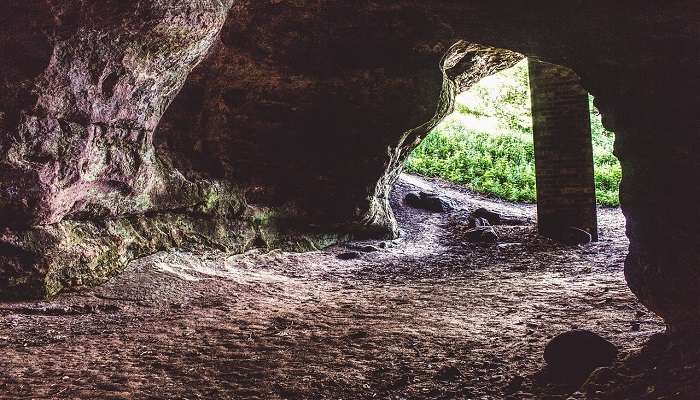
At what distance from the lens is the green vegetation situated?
1511 cm

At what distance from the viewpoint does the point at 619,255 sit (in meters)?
7.75

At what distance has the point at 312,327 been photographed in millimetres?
4668

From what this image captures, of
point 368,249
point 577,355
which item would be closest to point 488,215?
point 368,249

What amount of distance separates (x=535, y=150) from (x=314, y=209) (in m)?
3.90

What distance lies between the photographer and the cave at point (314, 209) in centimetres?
331

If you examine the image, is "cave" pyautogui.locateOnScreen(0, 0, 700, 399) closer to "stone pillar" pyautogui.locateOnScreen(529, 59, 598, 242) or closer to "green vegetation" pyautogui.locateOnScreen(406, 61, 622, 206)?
"stone pillar" pyautogui.locateOnScreen(529, 59, 598, 242)

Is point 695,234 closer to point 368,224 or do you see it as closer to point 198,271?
point 198,271

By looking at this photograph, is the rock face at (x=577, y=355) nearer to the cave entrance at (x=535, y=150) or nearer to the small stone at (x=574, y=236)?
the small stone at (x=574, y=236)

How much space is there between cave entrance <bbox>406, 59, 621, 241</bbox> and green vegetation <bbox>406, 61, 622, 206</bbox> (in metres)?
0.03

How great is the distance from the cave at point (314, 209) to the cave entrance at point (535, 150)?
0.06m

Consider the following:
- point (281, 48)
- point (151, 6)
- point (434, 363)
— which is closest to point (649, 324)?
point (434, 363)

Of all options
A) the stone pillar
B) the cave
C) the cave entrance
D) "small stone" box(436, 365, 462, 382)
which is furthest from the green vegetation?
"small stone" box(436, 365, 462, 382)

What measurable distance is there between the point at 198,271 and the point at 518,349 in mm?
4067

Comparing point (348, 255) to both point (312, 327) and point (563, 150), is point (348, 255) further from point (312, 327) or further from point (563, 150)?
point (312, 327)
